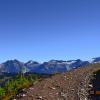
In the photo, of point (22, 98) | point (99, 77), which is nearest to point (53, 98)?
point (22, 98)

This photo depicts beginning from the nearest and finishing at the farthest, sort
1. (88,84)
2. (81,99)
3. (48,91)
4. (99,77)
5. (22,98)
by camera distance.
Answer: (81,99), (22,98), (48,91), (88,84), (99,77)

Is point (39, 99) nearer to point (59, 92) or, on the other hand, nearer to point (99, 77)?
point (59, 92)

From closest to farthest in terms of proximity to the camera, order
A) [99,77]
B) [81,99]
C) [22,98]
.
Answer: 1. [81,99]
2. [22,98]
3. [99,77]

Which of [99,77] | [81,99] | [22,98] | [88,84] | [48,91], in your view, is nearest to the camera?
[81,99]

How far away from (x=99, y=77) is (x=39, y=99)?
44.3 feet

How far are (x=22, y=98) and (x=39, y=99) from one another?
2.17m

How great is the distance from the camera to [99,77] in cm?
4128

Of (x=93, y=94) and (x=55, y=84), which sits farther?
(x=55, y=84)

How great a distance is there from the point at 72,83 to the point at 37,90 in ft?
20.2

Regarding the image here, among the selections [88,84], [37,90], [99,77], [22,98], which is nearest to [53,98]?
[22,98]

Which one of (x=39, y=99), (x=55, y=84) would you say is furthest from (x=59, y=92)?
(x=55, y=84)

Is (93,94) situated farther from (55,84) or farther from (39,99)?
(55,84)

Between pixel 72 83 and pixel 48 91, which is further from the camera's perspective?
pixel 72 83

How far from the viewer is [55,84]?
3991 cm
